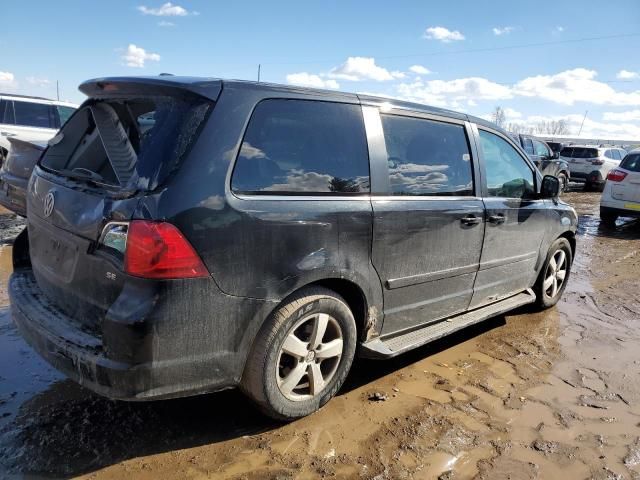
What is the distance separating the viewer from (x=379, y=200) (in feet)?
10.3

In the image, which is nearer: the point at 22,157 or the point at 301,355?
the point at 301,355

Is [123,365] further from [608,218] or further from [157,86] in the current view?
[608,218]

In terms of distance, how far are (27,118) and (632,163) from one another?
12.6 metres

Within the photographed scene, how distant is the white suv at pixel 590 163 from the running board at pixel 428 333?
16.3m

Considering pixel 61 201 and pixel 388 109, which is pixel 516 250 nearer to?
pixel 388 109

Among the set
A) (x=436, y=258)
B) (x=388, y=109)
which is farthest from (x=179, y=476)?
(x=388, y=109)

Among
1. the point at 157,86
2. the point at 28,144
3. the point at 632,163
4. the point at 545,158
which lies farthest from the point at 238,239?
the point at 545,158

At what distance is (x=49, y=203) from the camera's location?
111 inches

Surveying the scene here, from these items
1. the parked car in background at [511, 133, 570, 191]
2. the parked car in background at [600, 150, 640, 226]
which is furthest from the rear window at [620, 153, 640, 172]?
the parked car in background at [511, 133, 570, 191]

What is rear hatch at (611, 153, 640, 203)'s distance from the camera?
34.1ft

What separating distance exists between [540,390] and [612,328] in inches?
72.7

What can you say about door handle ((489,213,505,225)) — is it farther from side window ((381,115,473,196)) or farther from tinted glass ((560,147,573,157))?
tinted glass ((560,147,573,157))

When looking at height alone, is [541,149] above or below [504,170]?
below

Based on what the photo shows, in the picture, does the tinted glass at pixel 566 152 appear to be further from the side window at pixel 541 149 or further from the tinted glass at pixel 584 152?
the side window at pixel 541 149
